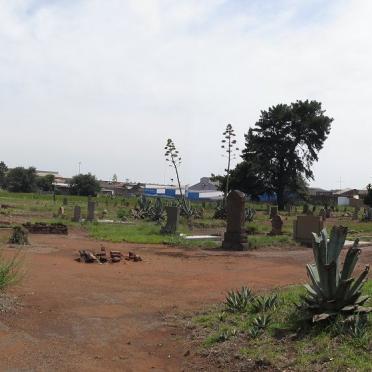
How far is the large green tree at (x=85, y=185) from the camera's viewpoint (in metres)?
98.0

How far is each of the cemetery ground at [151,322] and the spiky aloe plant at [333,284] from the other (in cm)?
44

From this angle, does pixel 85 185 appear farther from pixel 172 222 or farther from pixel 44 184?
pixel 172 222

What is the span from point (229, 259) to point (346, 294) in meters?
9.47

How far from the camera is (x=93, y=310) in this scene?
339 inches

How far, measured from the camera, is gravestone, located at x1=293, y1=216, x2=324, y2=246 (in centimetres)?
2098

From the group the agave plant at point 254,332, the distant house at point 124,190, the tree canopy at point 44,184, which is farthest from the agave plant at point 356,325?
the tree canopy at point 44,184

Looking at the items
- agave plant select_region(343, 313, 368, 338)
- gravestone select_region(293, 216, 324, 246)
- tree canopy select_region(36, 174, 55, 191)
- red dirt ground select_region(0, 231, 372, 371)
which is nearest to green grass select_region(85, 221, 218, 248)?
red dirt ground select_region(0, 231, 372, 371)

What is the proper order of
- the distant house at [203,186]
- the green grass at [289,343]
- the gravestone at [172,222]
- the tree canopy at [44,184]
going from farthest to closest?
1. the distant house at [203,186]
2. the tree canopy at [44,184]
3. the gravestone at [172,222]
4. the green grass at [289,343]

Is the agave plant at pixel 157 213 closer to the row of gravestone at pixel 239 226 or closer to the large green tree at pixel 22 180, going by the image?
the row of gravestone at pixel 239 226

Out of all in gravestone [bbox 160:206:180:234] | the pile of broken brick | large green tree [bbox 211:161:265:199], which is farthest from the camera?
large green tree [bbox 211:161:265:199]

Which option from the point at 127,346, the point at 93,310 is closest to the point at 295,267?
the point at 93,310

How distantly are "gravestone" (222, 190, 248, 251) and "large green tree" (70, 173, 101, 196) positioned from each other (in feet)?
259

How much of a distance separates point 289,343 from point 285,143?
62.9 meters

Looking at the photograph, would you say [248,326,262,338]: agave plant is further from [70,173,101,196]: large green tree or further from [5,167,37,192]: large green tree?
[5,167,37,192]: large green tree
